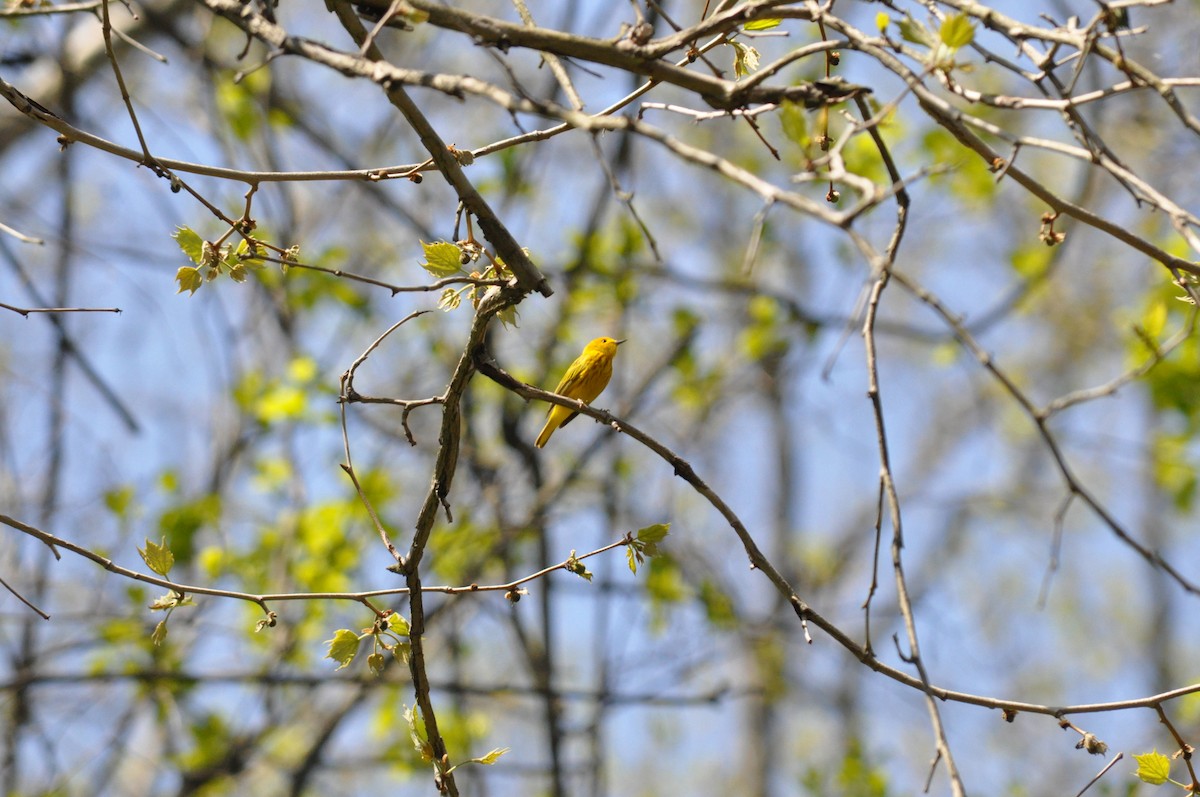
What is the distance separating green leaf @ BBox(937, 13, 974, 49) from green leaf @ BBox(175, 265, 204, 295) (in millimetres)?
1332

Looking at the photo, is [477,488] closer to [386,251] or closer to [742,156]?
[386,251]

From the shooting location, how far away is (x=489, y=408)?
7.40 meters

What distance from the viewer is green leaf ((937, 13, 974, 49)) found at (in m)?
1.52

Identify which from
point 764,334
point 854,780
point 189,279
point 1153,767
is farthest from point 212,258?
point 764,334

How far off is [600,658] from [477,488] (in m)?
1.28

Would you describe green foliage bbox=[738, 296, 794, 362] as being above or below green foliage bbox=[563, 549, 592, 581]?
above

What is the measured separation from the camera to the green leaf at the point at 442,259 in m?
1.80

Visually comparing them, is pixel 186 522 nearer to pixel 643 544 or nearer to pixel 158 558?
pixel 158 558

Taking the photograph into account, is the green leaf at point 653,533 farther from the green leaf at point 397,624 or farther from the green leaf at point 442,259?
the green leaf at point 442,259

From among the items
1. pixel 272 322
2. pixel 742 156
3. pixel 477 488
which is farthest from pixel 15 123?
pixel 742 156

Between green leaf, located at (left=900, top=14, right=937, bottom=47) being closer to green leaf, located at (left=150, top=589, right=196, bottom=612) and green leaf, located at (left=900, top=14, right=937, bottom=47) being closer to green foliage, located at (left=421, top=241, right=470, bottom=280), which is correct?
green foliage, located at (left=421, top=241, right=470, bottom=280)

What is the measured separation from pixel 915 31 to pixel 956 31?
0.50ft

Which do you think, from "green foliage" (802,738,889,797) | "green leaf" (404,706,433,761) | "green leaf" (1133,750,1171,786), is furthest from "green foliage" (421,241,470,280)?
"green foliage" (802,738,889,797)

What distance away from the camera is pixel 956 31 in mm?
1528
